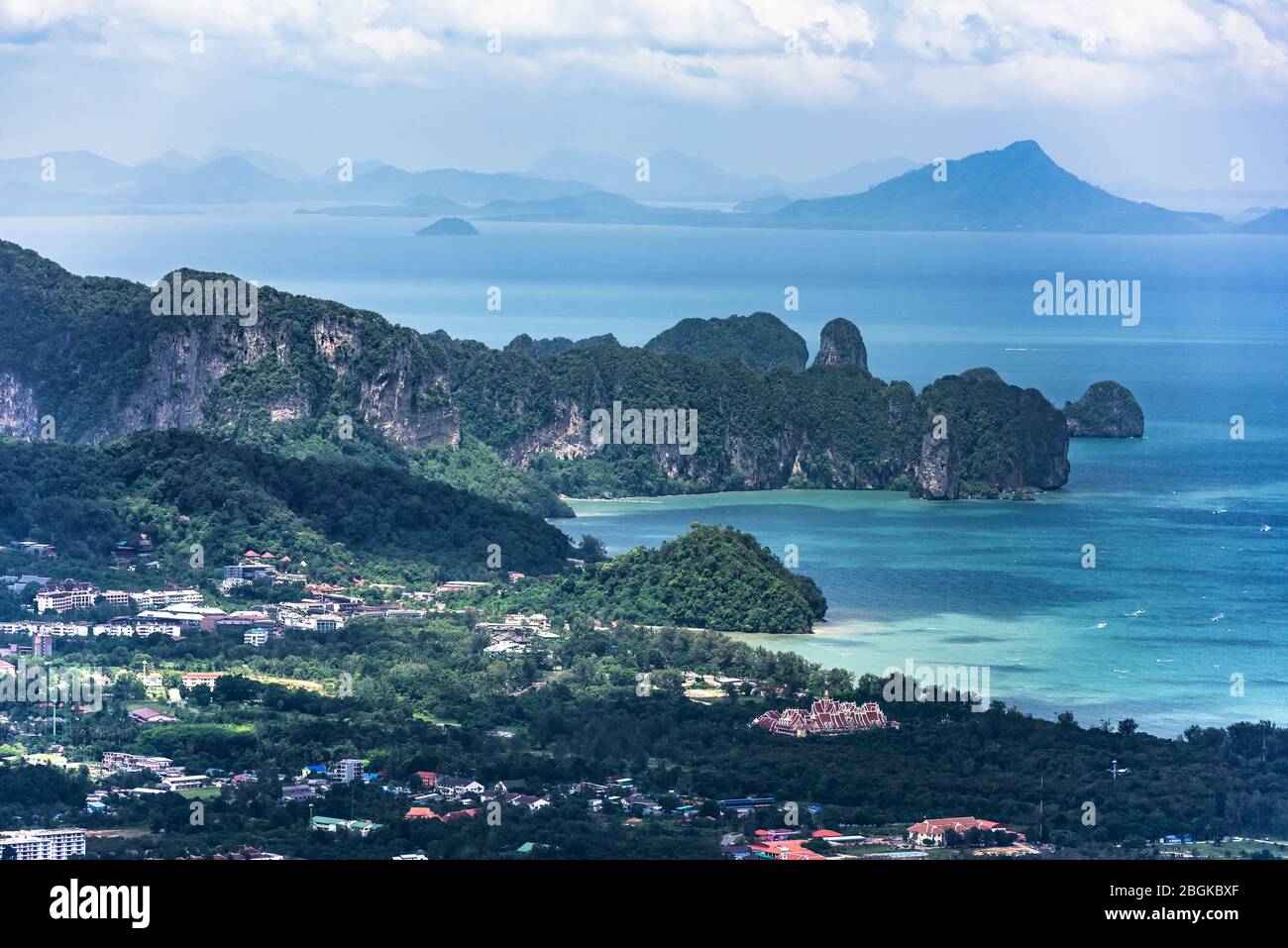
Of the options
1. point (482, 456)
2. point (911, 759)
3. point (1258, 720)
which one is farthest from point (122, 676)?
point (482, 456)

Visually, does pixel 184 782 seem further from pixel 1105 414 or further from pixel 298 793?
pixel 1105 414

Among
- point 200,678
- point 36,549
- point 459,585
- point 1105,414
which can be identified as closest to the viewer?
point 200,678

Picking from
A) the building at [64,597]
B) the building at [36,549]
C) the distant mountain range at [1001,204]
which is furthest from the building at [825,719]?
the distant mountain range at [1001,204]

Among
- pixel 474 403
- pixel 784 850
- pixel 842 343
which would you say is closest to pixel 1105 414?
pixel 842 343

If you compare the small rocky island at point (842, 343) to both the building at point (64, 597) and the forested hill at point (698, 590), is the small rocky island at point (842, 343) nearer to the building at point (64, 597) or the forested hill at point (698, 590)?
the forested hill at point (698, 590)

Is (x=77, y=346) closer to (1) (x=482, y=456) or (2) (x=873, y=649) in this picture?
(1) (x=482, y=456)

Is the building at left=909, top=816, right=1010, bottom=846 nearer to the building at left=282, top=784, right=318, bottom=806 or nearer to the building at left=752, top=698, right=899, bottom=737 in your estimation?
the building at left=752, top=698, right=899, bottom=737
